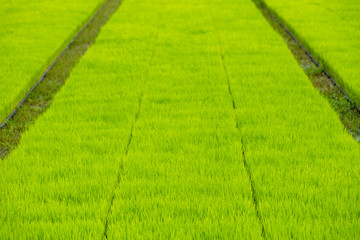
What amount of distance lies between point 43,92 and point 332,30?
192 inches

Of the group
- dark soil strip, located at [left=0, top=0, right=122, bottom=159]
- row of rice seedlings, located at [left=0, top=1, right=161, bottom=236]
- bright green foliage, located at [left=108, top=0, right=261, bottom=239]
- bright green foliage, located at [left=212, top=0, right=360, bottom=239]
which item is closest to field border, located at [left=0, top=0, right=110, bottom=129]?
dark soil strip, located at [left=0, top=0, right=122, bottom=159]

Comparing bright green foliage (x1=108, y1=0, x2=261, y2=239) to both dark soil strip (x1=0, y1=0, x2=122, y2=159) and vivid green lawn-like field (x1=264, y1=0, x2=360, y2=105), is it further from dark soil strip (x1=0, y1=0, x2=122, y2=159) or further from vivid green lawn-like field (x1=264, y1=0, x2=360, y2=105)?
vivid green lawn-like field (x1=264, y1=0, x2=360, y2=105)

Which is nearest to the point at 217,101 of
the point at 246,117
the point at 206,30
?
the point at 246,117

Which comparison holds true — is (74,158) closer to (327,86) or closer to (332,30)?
(327,86)

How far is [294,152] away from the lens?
2844mm

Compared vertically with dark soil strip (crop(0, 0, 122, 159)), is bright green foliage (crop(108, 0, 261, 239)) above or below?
above

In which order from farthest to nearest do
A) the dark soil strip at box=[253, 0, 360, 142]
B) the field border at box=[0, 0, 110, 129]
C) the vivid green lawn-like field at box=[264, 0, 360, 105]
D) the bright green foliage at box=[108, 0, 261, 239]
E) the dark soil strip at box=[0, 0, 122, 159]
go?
the vivid green lawn-like field at box=[264, 0, 360, 105] < the field border at box=[0, 0, 110, 129] < the dark soil strip at box=[253, 0, 360, 142] < the dark soil strip at box=[0, 0, 122, 159] < the bright green foliage at box=[108, 0, 261, 239]

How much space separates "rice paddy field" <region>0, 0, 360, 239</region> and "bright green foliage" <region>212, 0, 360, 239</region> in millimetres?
10

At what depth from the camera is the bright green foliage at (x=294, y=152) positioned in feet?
6.95

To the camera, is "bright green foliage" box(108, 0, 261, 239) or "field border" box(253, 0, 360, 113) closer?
"bright green foliage" box(108, 0, 261, 239)

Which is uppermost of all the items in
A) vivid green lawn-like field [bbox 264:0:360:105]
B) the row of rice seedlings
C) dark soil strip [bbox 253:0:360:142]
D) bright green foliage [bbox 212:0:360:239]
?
vivid green lawn-like field [bbox 264:0:360:105]

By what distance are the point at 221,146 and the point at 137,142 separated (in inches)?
26.9

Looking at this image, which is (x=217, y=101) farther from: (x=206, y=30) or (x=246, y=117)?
(x=206, y=30)

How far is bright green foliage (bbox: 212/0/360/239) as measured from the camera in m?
2.12
